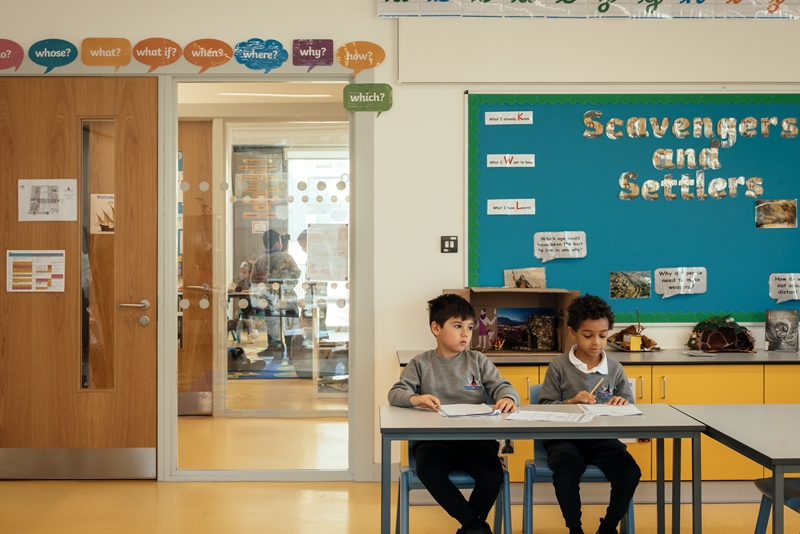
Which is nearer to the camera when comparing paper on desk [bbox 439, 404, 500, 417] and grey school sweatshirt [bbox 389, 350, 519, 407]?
paper on desk [bbox 439, 404, 500, 417]

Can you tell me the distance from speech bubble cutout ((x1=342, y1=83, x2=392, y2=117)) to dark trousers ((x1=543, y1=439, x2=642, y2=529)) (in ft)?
7.15

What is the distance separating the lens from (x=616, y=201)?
4.21m

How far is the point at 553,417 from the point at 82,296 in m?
2.86

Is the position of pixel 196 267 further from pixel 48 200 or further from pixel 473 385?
pixel 473 385

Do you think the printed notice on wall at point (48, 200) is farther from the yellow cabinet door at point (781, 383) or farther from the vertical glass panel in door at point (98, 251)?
the yellow cabinet door at point (781, 383)

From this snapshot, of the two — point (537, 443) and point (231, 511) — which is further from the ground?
point (537, 443)

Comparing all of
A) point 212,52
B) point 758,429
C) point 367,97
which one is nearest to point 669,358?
point 758,429

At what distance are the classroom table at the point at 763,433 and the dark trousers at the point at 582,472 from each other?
0.32 metres

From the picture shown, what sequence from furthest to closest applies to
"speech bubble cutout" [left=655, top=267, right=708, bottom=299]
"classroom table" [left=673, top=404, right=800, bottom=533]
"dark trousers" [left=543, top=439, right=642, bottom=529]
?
"speech bubble cutout" [left=655, top=267, right=708, bottom=299] < "dark trousers" [left=543, top=439, right=642, bottom=529] < "classroom table" [left=673, top=404, right=800, bottom=533]

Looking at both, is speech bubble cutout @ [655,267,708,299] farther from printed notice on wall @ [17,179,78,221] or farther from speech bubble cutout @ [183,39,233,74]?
printed notice on wall @ [17,179,78,221]

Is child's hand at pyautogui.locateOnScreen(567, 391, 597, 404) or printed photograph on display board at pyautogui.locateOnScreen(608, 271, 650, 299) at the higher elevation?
printed photograph on display board at pyautogui.locateOnScreen(608, 271, 650, 299)

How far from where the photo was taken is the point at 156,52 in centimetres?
414

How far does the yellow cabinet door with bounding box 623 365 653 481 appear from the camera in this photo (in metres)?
3.73

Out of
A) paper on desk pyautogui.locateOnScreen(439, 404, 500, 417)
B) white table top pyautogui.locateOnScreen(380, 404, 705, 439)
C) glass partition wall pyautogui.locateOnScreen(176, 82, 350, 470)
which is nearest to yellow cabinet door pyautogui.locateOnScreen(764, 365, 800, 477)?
white table top pyautogui.locateOnScreen(380, 404, 705, 439)
